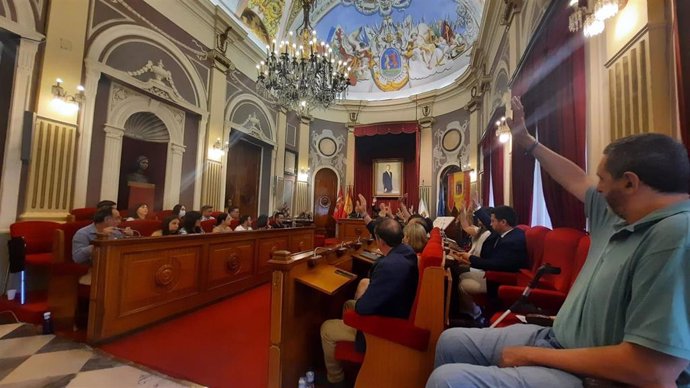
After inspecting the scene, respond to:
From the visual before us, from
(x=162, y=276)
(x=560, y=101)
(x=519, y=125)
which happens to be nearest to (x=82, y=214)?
(x=162, y=276)

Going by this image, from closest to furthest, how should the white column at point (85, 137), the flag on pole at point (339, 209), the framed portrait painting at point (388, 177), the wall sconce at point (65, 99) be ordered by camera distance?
the wall sconce at point (65, 99) < the white column at point (85, 137) < the flag on pole at point (339, 209) < the framed portrait painting at point (388, 177)

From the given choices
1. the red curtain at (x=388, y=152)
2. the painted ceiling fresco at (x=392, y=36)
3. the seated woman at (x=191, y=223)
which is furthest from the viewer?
the red curtain at (x=388, y=152)

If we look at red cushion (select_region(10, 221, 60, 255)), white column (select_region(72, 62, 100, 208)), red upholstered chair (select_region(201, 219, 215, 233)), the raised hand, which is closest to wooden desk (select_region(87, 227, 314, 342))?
red upholstered chair (select_region(201, 219, 215, 233))

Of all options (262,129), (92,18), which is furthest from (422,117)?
(92,18)

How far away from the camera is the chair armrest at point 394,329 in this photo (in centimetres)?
159

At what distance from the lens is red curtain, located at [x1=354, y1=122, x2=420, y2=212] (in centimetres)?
1152

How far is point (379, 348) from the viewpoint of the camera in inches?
66.7

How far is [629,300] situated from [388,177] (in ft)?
37.5

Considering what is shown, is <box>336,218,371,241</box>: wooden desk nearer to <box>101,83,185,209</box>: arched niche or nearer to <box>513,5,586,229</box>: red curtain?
<box>101,83,185,209</box>: arched niche

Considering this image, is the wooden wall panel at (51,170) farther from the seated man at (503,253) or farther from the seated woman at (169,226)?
the seated man at (503,253)

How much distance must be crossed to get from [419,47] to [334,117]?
4296 millimetres

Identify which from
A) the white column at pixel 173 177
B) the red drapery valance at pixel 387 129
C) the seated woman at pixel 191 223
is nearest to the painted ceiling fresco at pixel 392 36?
the red drapery valance at pixel 387 129

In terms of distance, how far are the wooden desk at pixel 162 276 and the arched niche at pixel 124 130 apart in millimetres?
2884

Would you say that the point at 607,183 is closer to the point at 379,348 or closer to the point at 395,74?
the point at 379,348
